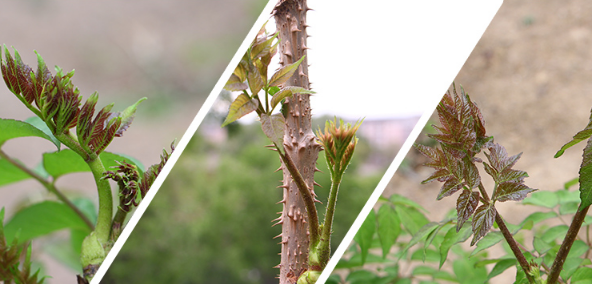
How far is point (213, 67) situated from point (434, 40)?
1131 millimetres

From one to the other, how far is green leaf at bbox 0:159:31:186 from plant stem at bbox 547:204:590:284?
216mm

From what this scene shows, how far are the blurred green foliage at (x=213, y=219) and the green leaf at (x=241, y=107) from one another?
66 cm

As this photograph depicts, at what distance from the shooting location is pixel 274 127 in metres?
0.12

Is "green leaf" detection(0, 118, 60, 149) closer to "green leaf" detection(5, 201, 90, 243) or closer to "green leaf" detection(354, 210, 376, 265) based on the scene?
"green leaf" detection(5, 201, 90, 243)

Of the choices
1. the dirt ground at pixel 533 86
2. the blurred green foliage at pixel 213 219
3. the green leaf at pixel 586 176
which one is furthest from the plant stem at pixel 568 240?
the dirt ground at pixel 533 86

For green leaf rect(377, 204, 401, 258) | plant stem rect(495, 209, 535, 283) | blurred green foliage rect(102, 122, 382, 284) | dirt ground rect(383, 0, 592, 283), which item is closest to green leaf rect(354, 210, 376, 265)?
green leaf rect(377, 204, 401, 258)

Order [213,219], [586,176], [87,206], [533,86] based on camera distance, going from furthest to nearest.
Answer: [533,86]
[213,219]
[87,206]
[586,176]

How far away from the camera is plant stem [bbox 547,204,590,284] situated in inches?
4.6

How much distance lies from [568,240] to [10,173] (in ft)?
0.74

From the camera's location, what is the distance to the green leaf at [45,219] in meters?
0.18

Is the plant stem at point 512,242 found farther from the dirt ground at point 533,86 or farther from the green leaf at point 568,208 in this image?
the dirt ground at point 533,86

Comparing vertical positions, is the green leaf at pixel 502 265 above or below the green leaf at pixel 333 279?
above

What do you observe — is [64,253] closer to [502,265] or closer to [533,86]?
[502,265]

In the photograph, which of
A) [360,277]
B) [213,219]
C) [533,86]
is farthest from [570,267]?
[533,86]
